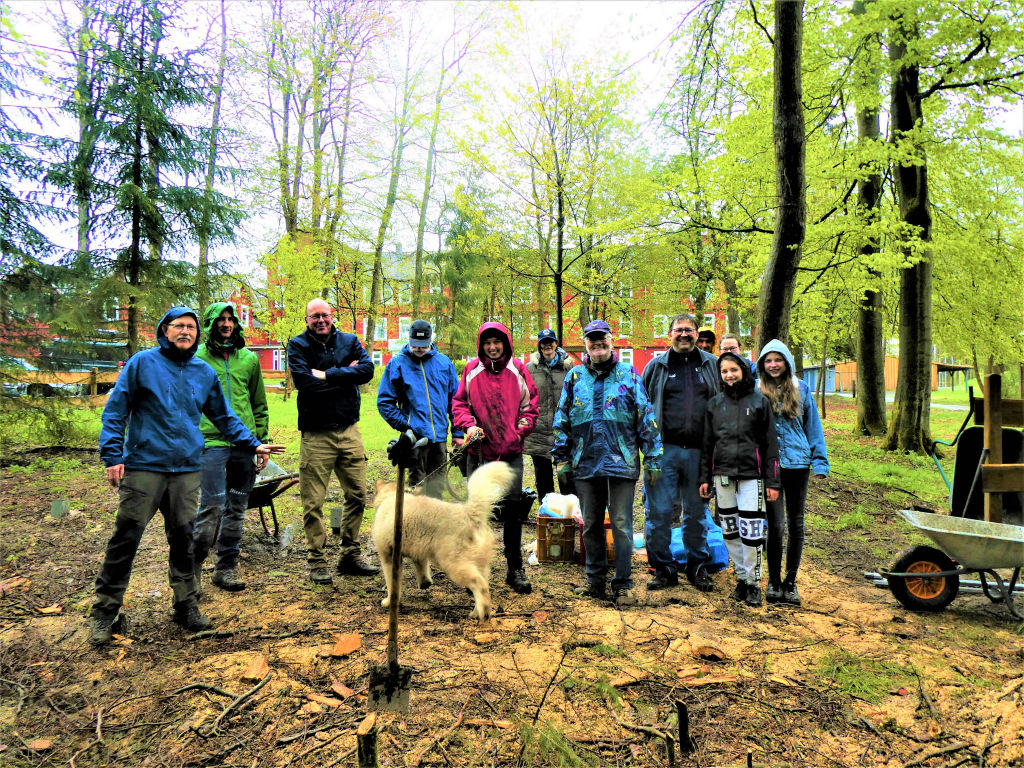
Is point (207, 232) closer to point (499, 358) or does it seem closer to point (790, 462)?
point (499, 358)

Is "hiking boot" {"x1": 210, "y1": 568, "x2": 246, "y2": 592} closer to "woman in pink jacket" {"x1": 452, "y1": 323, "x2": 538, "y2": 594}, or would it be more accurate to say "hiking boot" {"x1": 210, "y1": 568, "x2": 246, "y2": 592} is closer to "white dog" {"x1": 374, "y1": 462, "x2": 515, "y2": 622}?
"white dog" {"x1": 374, "y1": 462, "x2": 515, "y2": 622}

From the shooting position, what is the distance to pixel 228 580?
4488mm

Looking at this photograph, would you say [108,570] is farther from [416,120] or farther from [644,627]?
[416,120]

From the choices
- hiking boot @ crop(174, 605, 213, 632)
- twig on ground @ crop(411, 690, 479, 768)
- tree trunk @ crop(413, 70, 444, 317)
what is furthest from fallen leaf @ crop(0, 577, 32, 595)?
tree trunk @ crop(413, 70, 444, 317)

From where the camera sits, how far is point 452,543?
12.9 feet

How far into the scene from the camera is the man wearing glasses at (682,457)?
15.3 ft

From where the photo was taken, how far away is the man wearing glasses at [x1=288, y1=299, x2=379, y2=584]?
4641 millimetres

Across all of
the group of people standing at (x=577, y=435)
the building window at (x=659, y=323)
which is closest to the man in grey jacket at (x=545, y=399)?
the group of people standing at (x=577, y=435)

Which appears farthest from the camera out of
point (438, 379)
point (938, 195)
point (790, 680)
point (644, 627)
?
point (938, 195)

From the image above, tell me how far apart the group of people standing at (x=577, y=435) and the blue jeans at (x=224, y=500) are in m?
0.01

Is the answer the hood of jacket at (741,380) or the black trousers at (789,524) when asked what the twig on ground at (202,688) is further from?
the hood of jacket at (741,380)

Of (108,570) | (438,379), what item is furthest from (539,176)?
(108,570)

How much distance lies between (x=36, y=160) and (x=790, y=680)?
40.3 ft

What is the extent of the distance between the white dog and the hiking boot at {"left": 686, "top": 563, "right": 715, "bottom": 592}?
1.91 metres
